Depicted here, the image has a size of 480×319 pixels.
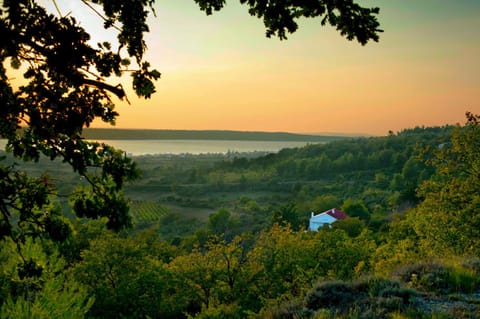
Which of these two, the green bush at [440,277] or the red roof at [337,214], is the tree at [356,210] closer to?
the red roof at [337,214]

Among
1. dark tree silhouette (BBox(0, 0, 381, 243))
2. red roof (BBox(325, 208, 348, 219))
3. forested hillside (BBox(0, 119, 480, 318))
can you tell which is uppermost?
dark tree silhouette (BBox(0, 0, 381, 243))

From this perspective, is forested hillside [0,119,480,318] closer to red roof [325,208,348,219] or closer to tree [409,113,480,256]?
tree [409,113,480,256]

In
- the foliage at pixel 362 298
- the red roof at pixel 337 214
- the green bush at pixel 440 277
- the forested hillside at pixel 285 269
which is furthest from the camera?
the red roof at pixel 337 214

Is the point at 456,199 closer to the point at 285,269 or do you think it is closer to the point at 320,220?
the point at 285,269

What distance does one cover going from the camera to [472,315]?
7117 millimetres

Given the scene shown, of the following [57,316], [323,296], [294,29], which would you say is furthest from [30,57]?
[57,316]

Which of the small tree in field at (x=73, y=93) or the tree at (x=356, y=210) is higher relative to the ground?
the small tree in field at (x=73, y=93)

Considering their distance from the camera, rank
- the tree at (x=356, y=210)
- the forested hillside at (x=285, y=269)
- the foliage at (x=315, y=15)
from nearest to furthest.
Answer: the foliage at (x=315, y=15) < the forested hillside at (x=285, y=269) < the tree at (x=356, y=210)

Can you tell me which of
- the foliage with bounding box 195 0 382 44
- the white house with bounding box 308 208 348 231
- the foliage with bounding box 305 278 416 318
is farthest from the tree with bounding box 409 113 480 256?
the white house with bounding box 308 208 348 231

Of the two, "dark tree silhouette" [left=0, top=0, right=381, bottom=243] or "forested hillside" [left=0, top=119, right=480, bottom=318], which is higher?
"dark tree silhouette" [left=0, top=0, right=381, bottom=243]

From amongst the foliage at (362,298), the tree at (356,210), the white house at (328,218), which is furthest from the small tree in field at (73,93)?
the tree at (356,210)

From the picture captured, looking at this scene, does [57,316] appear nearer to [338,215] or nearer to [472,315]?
[472,315]

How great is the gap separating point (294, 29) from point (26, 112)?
3.59 metres

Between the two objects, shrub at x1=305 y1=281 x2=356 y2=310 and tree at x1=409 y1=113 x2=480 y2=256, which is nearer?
→ shrub at x1=305 y1=281 x2=356 y2=310
